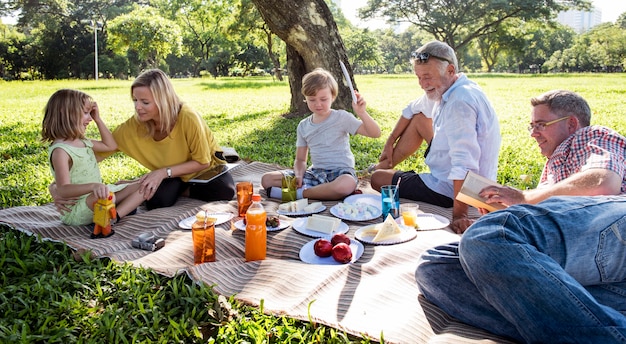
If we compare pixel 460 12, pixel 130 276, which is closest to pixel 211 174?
pixel 130 276

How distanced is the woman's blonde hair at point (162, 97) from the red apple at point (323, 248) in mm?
2031

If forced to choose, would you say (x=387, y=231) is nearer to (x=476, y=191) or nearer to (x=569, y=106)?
(x=476, y=191)

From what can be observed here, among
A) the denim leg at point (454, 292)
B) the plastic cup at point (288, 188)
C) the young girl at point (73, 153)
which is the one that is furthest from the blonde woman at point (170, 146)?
the denim leg at point (454, 292)

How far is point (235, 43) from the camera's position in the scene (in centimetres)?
4881

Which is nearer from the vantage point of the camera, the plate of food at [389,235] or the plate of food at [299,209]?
the plate of food at [389,235]

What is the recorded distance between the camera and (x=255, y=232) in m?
3.17

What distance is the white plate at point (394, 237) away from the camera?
3262 millimetres

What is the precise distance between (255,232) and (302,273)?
46 cm

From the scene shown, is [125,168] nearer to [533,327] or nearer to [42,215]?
[42,215]

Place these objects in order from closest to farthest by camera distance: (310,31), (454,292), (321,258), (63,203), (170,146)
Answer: (454,292), (321,258), (63,203), (170,146), (310,31)

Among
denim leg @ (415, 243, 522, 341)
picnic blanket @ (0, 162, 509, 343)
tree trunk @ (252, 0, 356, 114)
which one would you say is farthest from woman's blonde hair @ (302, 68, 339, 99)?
tree trunk @ (252, 0, 356, 114)

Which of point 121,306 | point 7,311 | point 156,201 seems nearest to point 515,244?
point 121,306

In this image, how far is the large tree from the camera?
107 feet

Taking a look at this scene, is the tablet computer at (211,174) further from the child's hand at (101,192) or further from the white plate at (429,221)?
the white plate at (429,221)
